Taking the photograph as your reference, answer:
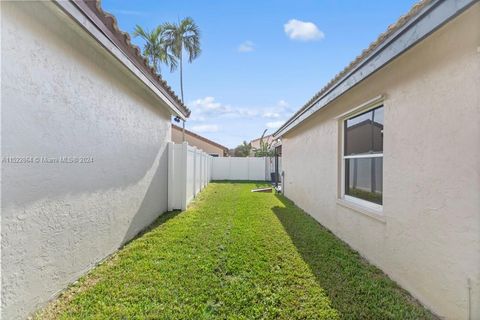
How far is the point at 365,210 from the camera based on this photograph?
514 cm

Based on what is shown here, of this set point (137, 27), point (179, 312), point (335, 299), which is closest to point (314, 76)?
point (335, 299)

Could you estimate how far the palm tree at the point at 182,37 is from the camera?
23.1 meters

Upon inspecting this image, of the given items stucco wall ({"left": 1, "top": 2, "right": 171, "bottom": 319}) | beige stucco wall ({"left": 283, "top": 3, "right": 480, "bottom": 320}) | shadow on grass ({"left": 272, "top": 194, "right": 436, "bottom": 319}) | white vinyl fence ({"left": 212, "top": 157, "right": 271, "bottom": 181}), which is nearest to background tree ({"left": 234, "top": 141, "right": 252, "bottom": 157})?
white vinyl fence ({"left": 212, "top": 157, "right": 271, "bottom": 181})

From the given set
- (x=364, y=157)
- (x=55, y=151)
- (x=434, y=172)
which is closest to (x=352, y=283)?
(x=434, y=172)

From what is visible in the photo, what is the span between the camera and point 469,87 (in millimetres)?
2811

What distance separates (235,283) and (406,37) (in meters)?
4.27

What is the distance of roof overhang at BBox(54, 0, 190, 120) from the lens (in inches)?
130

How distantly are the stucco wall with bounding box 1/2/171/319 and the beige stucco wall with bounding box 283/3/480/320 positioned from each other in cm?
491

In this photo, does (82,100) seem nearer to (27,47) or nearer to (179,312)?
(27,47)

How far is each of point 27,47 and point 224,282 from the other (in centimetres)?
413

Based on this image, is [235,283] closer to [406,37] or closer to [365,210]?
[365,210]

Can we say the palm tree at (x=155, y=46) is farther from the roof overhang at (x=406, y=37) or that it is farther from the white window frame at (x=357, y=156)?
the roof overhang at (x=406, y=37)

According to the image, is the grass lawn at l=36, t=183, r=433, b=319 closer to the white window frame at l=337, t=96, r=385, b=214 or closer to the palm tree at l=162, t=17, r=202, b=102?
the white window frame at l=337, t=96, r=385, b=214

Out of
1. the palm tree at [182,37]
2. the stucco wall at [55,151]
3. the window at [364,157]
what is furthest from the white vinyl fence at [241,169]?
the stucco wall at [55,151]
